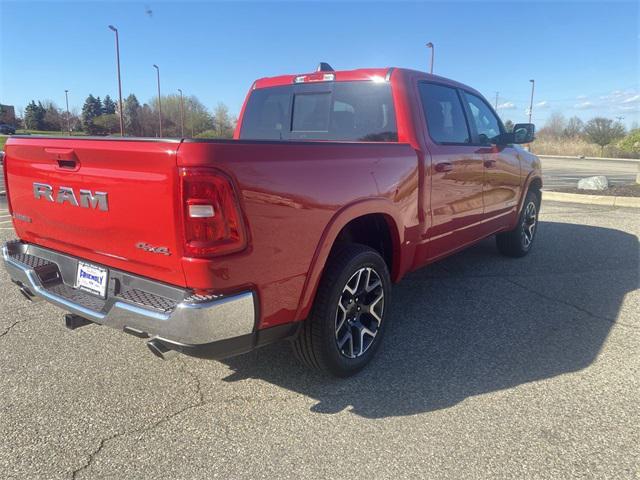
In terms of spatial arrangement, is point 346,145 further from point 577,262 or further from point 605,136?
point 605,136

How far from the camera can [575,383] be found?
2.95 m

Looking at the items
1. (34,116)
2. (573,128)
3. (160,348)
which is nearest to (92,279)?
(160,348)

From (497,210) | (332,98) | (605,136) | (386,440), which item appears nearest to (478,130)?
(497,210)

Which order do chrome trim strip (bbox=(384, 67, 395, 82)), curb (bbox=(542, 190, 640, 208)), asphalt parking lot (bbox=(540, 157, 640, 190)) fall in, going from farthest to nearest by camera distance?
asphalt parking lot (bbox=(540, 157, 640, 190)), curb (bbox=(542, 190, 640, 208)), chrome trim strip (bbox=(384, 67, 395, 82))

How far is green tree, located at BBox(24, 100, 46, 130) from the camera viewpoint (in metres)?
67.0

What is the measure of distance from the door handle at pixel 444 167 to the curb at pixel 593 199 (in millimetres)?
8173

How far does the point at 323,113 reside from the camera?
3936 mm

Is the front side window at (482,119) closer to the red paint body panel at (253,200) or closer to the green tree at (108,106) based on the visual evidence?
the red paint body panel at (253,200)

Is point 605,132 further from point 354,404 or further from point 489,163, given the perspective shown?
point 354,404

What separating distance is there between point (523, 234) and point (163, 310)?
4.91 meters

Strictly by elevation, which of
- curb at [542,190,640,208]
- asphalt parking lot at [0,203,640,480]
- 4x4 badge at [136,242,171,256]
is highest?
4x4 badge at [136,242,171,256]

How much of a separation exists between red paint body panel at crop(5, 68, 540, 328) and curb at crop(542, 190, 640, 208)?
8.48 meters

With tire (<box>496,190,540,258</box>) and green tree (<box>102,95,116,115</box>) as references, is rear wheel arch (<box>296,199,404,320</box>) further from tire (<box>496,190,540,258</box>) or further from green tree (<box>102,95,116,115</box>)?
green tree (<box>102,95,116,115</box>)

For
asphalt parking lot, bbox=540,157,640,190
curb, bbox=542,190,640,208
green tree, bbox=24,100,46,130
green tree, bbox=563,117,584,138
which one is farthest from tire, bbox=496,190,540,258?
green tree, bbox=24,100,46,130
